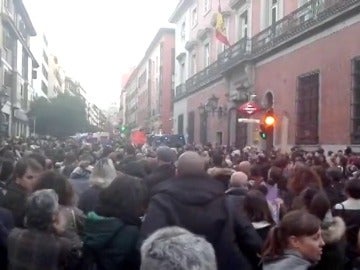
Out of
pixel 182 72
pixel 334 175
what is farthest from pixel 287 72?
pixel 182 72

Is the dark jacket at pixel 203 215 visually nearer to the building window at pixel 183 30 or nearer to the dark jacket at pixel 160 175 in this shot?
the dark jacket at pixel 160 175

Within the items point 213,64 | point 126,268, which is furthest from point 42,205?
point 213,64

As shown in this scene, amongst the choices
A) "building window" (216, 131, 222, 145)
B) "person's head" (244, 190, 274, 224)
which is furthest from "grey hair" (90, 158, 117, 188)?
"building window" (216, 131, 222, 145)

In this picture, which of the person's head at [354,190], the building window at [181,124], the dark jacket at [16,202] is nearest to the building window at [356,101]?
the person's head at [354,190]

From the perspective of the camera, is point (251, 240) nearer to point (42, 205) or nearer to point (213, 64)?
point (42, 205)

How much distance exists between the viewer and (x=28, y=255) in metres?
4.24

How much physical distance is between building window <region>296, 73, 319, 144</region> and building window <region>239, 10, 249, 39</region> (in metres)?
9.11

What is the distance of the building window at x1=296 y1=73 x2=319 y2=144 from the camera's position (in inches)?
798

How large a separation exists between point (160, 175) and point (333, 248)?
336cm

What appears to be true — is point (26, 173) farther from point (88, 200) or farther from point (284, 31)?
point (284, 31)

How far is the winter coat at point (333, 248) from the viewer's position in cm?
481

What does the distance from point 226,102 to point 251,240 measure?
27782 millimetres

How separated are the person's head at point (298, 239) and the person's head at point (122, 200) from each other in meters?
0.98

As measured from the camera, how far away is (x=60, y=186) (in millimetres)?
5547
